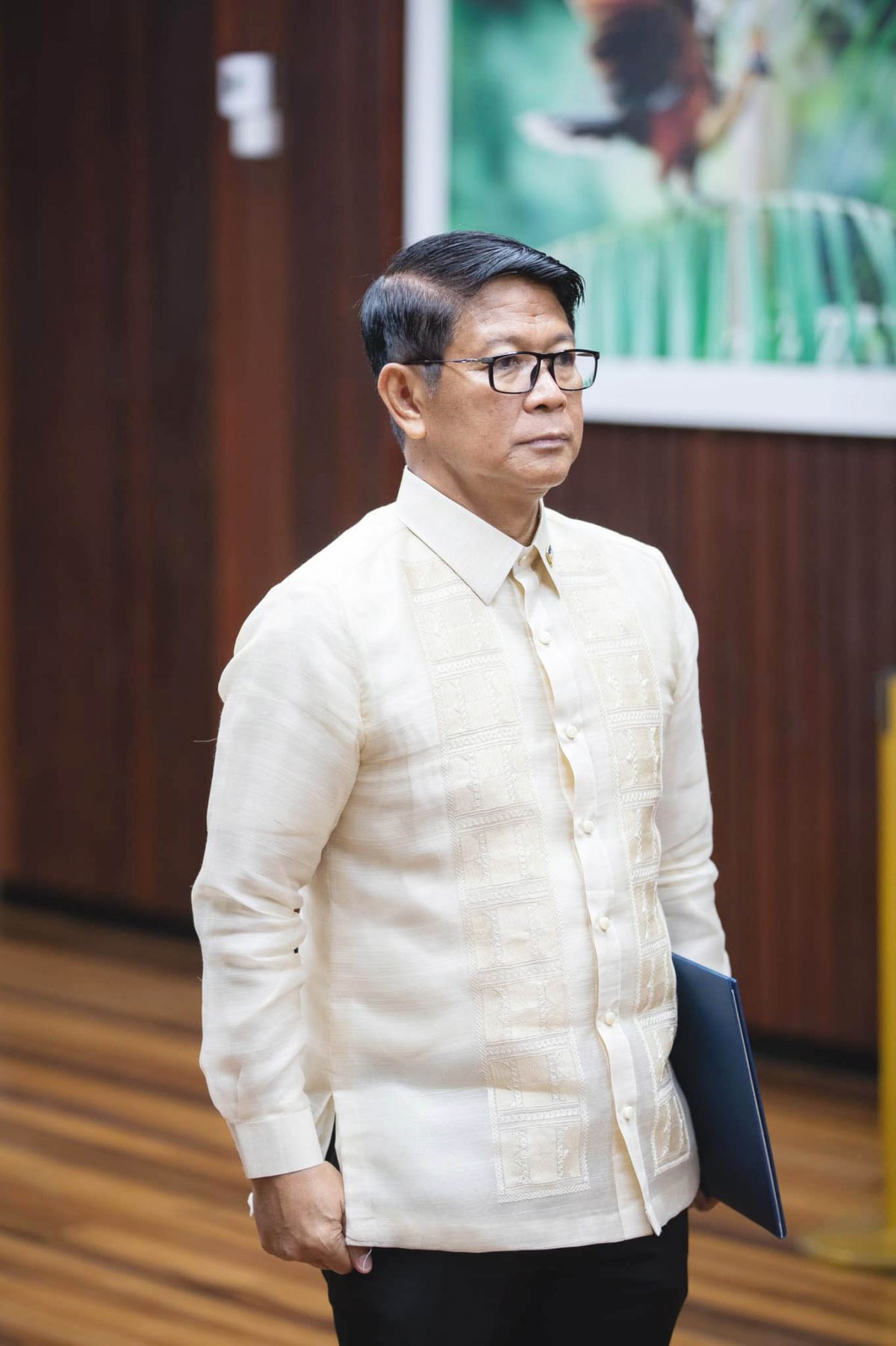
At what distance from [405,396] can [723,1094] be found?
0.66 m

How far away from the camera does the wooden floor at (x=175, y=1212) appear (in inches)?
101

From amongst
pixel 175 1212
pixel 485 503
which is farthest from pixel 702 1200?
pixel 175 1212

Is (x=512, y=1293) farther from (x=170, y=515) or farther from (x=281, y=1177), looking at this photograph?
(x=170, y=515)

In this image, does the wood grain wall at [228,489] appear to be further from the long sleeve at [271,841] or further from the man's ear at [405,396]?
the long sleeve at [271,841]

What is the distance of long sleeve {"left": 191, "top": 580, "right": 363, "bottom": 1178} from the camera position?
4.54 ft

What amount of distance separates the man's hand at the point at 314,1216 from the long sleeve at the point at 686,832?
16.2 inches

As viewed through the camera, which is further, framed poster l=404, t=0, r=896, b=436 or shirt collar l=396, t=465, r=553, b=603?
framed poster l=404, t=0, r=896, b=436

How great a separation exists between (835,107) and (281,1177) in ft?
8.38

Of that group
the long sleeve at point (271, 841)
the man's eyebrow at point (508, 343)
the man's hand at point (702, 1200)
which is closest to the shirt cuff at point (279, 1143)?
the long sleeve at point (271, 841)

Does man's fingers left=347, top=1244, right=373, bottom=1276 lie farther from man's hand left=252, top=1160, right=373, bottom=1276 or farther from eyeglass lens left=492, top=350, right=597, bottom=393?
eyeglass lens left=492, top=350, right=597, bottom=393

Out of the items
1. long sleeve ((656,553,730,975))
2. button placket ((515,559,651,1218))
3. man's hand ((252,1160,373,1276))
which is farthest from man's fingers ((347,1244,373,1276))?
long sleeve ((656,553,730,975))

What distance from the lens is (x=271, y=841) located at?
139cm

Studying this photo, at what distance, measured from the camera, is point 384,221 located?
12.9 ft

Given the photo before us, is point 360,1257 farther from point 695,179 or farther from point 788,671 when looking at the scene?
point 695,179
